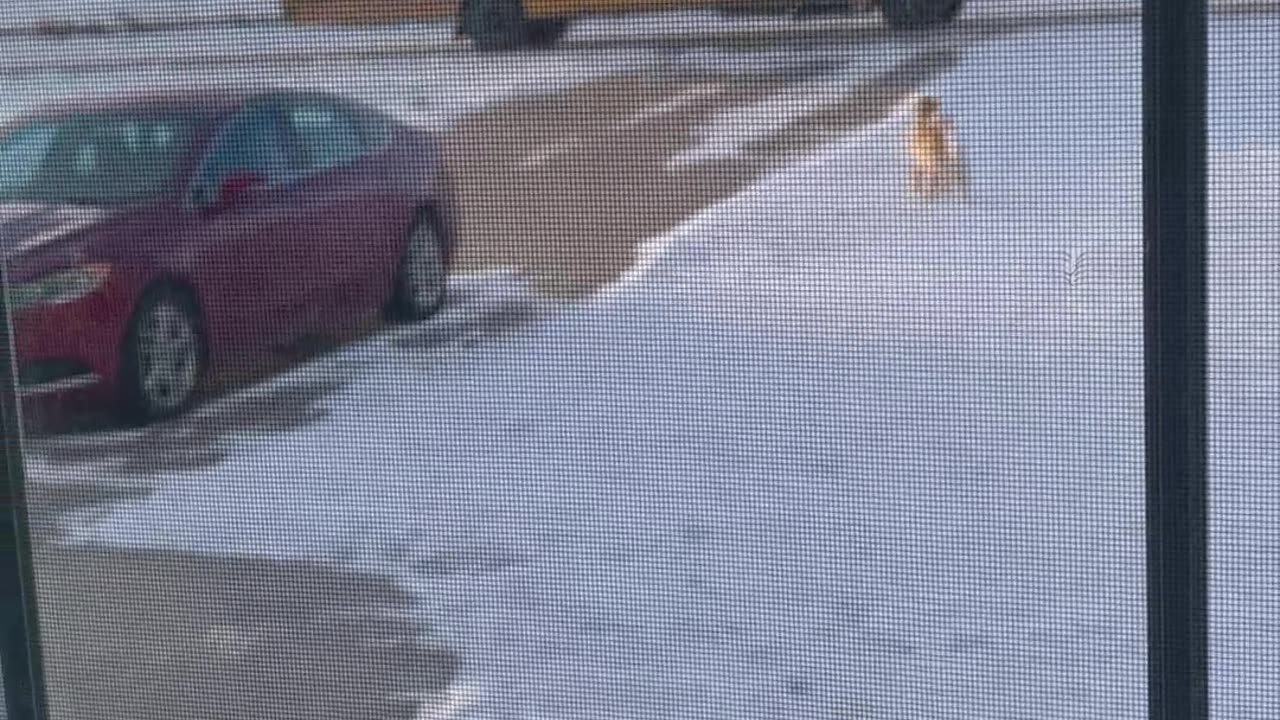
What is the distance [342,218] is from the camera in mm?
2656

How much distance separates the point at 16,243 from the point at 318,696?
2.79ft

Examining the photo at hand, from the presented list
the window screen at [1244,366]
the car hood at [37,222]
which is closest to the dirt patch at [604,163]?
the window screen at [1244,366]

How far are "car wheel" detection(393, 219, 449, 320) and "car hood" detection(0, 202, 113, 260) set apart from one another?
0.49m

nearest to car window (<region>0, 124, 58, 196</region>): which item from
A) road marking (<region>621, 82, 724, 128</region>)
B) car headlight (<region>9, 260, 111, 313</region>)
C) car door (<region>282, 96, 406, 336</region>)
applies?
car headlight (<region>9, 260, 111, 313</region>)

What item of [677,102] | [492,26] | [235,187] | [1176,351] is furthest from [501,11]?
[1176,351]

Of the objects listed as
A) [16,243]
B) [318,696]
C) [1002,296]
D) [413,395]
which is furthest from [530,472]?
[16,243]

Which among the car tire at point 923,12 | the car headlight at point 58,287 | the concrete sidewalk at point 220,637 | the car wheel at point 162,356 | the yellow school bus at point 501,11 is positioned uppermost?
the yellow school bus at point 501,11

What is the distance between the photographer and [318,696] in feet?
9.05

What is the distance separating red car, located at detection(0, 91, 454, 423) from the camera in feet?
8.63

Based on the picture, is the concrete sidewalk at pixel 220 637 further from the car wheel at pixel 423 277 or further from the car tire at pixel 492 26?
the car tire at pixel 492 26

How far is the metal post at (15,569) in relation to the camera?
2844mm

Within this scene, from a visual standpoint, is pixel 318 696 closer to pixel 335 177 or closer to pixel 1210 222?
pixel 335 177

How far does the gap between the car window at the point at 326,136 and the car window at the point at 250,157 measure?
0.03m

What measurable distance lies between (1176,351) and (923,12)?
552 millimetres
